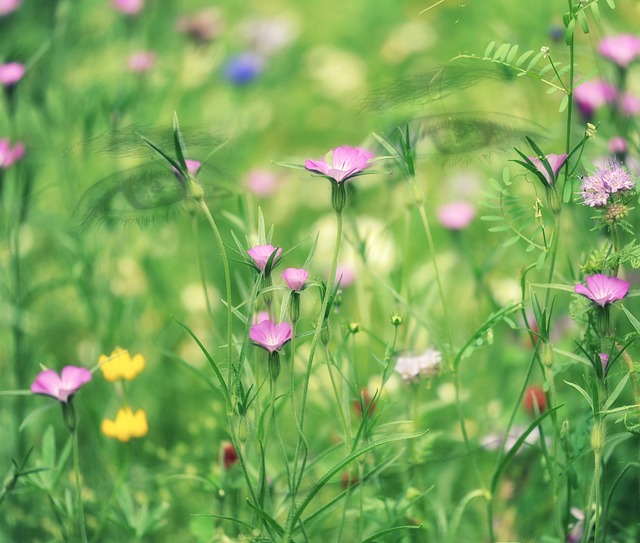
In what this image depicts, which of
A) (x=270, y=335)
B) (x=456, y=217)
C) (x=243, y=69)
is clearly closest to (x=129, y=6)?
(x=243, y=69)

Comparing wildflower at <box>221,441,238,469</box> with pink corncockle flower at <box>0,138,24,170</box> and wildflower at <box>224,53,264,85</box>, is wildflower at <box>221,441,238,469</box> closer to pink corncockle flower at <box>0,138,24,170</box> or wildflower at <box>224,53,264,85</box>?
pink corncockle flower at <box>0,138,24,170</box>

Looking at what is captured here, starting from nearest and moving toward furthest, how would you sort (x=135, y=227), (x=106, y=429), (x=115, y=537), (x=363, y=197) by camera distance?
(x=106, y=429), (x=115, y=537), (x=135, y=227), (x=363, y=197)

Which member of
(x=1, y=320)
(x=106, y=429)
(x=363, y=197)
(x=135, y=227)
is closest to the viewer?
(x=106, y=429)

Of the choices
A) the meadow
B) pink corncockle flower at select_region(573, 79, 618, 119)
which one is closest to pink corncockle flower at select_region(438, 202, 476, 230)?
the meadow

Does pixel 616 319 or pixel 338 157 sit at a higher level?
pixel 338 157

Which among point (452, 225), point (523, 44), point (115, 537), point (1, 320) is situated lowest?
point (115, 537)

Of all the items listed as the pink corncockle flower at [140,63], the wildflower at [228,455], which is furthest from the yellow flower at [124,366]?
the pink corncockle flower at [140,63]

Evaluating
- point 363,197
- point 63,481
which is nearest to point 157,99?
point 363,197

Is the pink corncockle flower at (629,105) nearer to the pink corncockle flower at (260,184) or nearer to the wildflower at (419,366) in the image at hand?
the wildflower at (419,366)

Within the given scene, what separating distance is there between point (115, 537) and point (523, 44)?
1.46 meters

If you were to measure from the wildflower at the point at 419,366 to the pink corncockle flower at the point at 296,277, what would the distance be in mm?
347

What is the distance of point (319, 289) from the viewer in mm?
982

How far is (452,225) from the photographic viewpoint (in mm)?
1620

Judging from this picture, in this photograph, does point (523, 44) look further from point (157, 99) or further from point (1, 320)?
point (1, 320)
